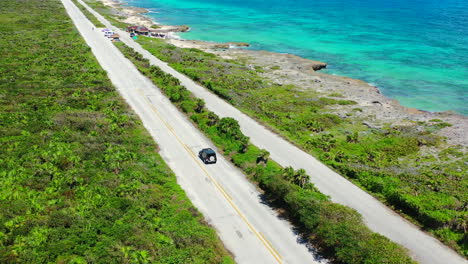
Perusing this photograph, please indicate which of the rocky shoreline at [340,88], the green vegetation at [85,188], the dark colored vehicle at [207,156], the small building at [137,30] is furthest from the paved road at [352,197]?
the small building at [137,30]

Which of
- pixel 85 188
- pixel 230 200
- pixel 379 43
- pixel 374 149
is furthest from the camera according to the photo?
pixel 379 43

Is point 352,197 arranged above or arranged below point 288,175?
below

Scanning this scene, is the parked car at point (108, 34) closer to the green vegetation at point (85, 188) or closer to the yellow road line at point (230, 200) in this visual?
the green vegetation at point (85, 188)

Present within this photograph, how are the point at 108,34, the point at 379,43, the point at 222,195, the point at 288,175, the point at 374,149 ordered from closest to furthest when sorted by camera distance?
the point at 222,195
the point at 288,175
the point at 374,149
the point at 108,34
the point at 379,43

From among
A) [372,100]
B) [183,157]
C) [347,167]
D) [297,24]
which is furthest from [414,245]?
[297,24]

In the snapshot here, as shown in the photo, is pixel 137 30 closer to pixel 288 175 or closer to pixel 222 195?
pixel 222 195

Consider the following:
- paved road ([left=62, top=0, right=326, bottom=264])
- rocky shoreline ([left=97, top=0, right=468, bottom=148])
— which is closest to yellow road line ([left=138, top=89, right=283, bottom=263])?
paved road ([left=62, top=0, right=326, bottom=264])

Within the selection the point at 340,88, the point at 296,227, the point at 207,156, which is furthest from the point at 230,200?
the point at 340,88
